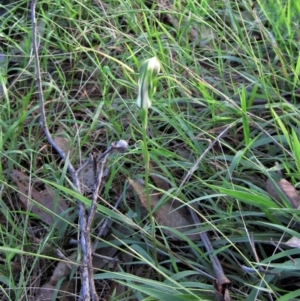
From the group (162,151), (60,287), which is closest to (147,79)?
(162,151)

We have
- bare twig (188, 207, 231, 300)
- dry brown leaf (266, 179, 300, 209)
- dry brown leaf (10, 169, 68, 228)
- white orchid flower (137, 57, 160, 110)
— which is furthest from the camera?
dry brown leaf (10, 169, 68, 228)

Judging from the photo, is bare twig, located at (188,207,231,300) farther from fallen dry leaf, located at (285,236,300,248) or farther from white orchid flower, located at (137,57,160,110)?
white orchid flower, located at (137,57,160,110)

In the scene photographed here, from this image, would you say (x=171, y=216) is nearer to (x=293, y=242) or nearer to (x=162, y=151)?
(x=162, y=151)

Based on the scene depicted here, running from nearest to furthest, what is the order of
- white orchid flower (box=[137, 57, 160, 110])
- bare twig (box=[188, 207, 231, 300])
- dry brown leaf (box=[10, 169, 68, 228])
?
white orchid flower (box=[137, 57, 160, 110])
bare twig (box=[188, 207, 231, 300])
dry brown leaf (box=[10, 169, 68, 228])

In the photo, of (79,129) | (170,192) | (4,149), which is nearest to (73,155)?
(79,129)

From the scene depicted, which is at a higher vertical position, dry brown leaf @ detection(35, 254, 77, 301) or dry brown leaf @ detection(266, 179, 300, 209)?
dry brown leaf @ detection(266, 179, 300, 209)

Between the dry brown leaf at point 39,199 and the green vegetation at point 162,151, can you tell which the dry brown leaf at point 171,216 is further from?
the dry brown leaf at point 39,199

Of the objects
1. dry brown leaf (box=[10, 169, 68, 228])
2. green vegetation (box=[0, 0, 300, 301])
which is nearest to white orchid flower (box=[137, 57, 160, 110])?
green vegetation (box=[0, 0, 300, 301])

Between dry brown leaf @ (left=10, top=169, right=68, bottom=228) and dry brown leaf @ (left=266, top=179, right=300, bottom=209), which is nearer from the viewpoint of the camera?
dry brown leaf @ (left=266, top=179, right=300, bottom=209)
